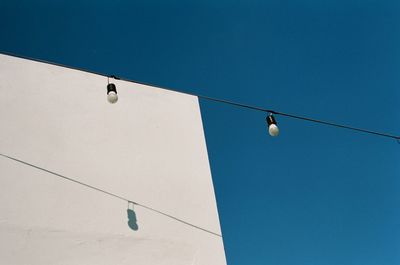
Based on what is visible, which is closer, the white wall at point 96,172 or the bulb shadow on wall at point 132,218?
the white wall at point 96,172

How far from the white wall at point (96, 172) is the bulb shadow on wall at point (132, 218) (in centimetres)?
3

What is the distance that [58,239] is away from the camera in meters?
2.30

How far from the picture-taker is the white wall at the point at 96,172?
2328 mm

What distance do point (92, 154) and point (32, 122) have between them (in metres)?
0.47

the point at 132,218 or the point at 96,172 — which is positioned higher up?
the point at 96,172

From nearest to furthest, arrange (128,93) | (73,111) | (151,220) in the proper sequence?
1. (151,220)
2. (73,111)
3. (128,93)

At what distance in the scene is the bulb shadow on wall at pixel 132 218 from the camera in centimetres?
258

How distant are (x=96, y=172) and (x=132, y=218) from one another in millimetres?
419

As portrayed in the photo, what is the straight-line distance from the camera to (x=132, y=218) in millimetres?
2623

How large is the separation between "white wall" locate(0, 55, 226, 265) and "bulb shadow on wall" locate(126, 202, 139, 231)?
3 cm

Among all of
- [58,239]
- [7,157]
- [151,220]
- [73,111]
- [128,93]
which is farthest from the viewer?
[128,93]

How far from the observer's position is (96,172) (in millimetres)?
2719

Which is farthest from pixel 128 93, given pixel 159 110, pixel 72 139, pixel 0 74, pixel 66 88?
pixel 0 74

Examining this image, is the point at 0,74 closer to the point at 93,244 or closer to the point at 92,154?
the point at 92,154
